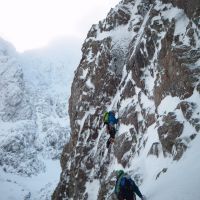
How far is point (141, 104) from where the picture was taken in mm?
27000

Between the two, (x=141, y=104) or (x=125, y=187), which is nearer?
(x=125, y=187)

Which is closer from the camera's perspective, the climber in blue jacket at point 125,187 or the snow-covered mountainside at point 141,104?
the climber in blue jacket at point 125,187

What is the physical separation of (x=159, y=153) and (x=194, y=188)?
278 inches

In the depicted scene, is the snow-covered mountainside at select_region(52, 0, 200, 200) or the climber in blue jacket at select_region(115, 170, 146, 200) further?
the snow-covered mountainside at select_region(52, 0, 200, 200)

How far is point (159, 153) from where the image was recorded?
68.8 feet

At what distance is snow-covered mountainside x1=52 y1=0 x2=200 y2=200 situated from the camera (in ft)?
62.2

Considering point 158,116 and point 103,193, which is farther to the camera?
point 103,193

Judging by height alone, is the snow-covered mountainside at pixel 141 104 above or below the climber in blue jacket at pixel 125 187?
A: above

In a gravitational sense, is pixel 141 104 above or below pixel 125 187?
above

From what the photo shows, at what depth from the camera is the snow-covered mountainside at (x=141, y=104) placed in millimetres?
18944

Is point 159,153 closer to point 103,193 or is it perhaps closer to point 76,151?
point 103,193

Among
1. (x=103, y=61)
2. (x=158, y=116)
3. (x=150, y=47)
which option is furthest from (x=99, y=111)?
(x=158, y=116)

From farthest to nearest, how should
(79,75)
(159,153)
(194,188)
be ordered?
(79,75) → (159,153) → (194,188)

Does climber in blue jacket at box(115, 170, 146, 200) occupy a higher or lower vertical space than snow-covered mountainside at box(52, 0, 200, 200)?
lower
